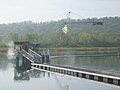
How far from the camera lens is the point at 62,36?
482 ft

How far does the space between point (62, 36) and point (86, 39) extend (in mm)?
10515

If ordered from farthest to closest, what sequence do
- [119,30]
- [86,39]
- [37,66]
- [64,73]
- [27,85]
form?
[119,30] < [86,39] < [37,66] < [64,73] < [27,85]

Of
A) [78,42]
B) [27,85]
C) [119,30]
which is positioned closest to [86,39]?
[78,42]

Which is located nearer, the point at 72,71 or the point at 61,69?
the point at 72,71

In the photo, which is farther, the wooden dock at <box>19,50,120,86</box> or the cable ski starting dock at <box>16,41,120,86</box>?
the cable ski starting dock at <box>16,41,120,86</box>

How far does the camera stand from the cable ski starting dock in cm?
3669

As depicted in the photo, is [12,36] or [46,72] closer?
[46,72]

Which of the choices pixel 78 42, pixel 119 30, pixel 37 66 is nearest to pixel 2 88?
pixel 37 66

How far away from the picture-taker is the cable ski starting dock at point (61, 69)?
1444 inches

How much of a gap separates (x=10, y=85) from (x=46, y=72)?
12.8 metres

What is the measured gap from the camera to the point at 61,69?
48.0m

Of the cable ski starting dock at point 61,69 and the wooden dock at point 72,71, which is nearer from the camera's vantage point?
the wooden dock at point 72,71

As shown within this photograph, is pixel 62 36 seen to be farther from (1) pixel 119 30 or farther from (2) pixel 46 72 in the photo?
(2) pixel 46 72

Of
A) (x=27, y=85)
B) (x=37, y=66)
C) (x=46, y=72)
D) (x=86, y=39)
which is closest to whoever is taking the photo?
(x=27, y=85)
